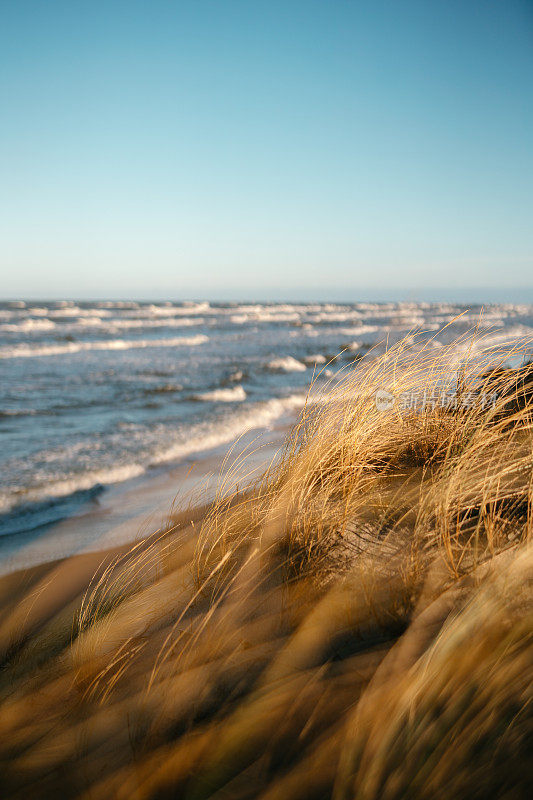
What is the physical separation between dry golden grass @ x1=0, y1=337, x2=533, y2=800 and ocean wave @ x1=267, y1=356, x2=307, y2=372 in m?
10.4

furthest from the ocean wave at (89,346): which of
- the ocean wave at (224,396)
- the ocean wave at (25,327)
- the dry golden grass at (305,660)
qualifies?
the dry golden grass at (305,660)

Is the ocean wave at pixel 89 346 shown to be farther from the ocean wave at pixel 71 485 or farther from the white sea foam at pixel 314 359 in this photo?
the ocean wave at pixel 71 485

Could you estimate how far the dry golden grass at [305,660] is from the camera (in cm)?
130

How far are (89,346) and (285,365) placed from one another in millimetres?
8564

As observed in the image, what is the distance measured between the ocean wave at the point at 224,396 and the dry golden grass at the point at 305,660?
6.33m

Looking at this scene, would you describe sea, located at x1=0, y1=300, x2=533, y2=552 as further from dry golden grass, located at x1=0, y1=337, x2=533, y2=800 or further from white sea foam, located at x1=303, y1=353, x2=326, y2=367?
dry golden grass, located at x1=0, y1=337, x2=533, y2=800

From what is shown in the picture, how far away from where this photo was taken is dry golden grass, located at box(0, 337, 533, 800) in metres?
1.30

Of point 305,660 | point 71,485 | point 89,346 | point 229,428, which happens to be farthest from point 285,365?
point 305,660

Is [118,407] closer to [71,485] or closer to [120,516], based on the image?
[71,485]

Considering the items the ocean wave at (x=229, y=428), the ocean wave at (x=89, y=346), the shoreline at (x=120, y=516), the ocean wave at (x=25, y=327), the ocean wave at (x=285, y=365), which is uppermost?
the ocean wave at (x=25, y=327)

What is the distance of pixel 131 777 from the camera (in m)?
1.39

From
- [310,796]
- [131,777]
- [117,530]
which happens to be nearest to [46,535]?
[117,530]

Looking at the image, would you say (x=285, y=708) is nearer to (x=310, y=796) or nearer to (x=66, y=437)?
(x=310, y=796)

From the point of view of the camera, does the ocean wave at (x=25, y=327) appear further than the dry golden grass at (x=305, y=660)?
Yes
